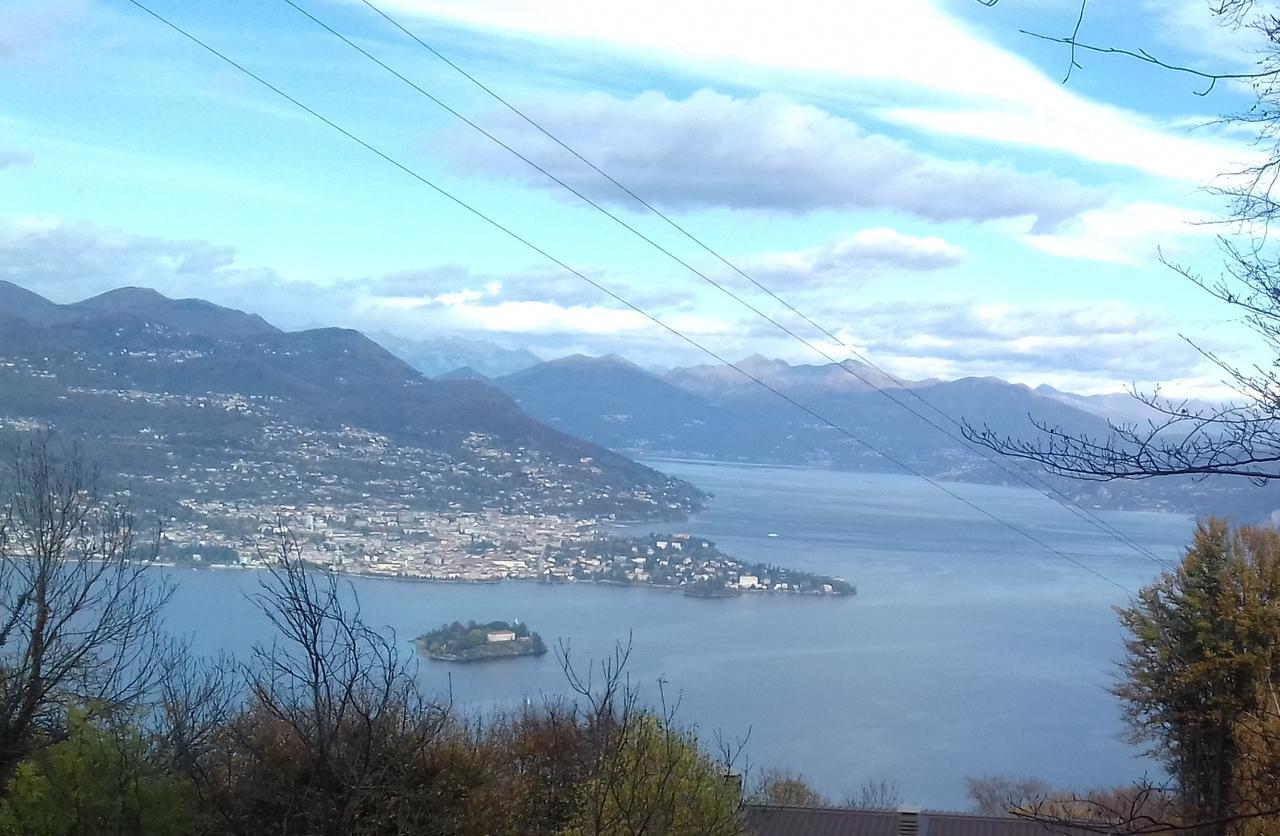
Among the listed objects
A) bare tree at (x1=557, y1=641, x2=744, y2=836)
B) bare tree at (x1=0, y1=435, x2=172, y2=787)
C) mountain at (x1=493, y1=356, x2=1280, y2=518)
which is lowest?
bare tree at (x1=557, y1=641, x2=744, y2=836)

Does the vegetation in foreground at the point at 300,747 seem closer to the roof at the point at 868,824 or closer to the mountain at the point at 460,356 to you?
the roof at the point at 868,824

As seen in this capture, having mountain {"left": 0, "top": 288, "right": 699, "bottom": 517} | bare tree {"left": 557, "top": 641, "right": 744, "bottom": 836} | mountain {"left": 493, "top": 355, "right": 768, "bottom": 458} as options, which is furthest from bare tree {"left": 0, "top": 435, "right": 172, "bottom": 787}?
mountain {"left": 493, "top": 355, "right": 768, "bottom": 458}

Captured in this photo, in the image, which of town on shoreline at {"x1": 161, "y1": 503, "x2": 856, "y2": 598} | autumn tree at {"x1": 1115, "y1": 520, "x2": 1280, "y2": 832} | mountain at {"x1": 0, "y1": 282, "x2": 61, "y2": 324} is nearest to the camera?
autumn tree at {"x1": 1115, "y1": 520, "x2": 1280, "y2": 832}

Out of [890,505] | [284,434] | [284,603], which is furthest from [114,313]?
[890,505]

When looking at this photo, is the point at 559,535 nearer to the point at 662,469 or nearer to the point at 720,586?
the point at 720,586

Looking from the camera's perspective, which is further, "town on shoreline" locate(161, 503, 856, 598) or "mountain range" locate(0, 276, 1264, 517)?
"mountain range" locate(0, 276, 1264, 517)

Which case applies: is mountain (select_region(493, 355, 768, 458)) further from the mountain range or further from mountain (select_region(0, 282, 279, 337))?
mountain (select_region(0, 282, 279, 337))

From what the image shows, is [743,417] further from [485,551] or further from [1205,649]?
[1205,649]
